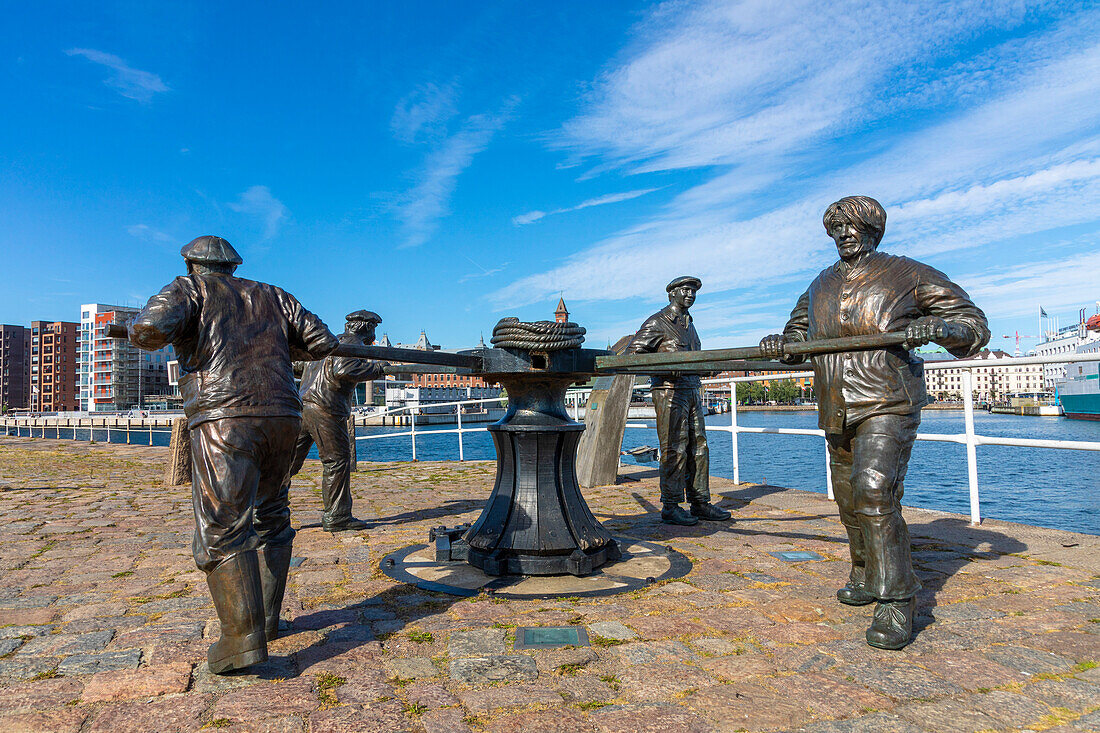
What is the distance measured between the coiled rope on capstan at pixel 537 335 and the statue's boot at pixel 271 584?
1.79 meters

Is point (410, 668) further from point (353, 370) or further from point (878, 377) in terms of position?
point (353, 370)

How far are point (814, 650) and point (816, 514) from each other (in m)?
3.56

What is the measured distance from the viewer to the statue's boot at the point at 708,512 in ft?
19.8

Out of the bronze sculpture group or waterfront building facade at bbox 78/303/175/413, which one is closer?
the bronze sculpture group

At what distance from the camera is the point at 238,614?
271cm

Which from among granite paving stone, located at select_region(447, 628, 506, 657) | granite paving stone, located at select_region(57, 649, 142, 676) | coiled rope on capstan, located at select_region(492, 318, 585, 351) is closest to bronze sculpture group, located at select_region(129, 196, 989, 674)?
granite paving stone, located at select_region(57, 649, 142, 676)

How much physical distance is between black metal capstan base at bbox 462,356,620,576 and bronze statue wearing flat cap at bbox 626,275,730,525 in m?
1.68

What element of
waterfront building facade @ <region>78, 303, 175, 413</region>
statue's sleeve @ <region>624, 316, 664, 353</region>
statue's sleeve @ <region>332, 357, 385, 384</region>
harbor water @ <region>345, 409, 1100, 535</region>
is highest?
waterfront building facade @ <region>78, 303, 175, 413</region>

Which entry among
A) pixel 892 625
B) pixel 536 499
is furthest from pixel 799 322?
pixel 536 499

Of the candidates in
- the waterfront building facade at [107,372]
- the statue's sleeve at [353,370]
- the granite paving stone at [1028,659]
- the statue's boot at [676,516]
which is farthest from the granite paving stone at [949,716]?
the waterfront building facade at [107,372]

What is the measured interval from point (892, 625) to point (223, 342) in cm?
319

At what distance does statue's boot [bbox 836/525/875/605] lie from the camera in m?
3.42

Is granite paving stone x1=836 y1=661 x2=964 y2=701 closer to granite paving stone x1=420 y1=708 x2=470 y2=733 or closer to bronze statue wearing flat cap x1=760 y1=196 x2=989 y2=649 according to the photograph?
bronze statue wearing flat cap x1=760 y1=196 x2=989 y2=649

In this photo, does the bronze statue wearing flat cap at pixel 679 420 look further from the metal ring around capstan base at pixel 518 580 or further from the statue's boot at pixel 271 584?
the statue's boot at pixel 271 584
